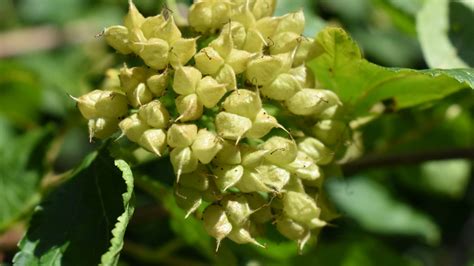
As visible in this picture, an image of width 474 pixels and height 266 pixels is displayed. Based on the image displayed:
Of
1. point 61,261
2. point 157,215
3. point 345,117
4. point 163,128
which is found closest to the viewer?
point 163,128

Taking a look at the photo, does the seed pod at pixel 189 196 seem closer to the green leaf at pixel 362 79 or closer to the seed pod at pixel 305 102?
the seed pod at pixel 305 102

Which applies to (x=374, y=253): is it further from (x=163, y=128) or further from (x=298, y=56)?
(x=163, y=128)

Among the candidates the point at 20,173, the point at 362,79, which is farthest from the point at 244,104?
the point at 20,173

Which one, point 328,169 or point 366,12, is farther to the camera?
point 366,12

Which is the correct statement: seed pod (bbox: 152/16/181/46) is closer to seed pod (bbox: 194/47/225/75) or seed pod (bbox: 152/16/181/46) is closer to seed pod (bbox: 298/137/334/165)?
seed pod (bbox: 194/47/225/75)

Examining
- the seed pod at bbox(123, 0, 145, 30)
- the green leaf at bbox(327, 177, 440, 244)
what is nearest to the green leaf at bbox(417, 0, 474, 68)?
the seed pod at bbox(123, 0, 145, 30)

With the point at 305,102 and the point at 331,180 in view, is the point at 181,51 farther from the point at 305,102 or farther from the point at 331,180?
the point at 331,180

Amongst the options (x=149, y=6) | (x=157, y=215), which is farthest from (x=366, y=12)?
(x=157, y=215)
